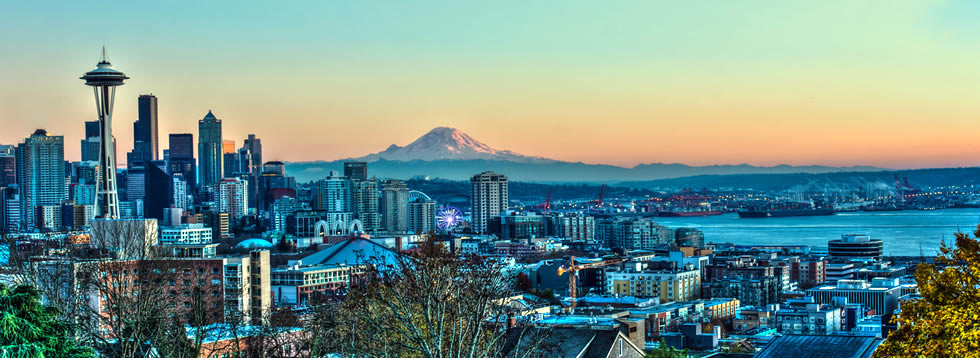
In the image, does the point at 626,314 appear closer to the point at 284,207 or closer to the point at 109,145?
the point at 109,145

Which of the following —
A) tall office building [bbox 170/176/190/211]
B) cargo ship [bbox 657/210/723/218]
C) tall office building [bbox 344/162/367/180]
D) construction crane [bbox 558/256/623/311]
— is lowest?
cargo ship [bbox 657/210/723/218]

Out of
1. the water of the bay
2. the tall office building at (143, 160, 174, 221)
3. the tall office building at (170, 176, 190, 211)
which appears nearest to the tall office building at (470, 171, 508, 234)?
the water of the bay

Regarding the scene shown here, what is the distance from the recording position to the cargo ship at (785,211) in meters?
110

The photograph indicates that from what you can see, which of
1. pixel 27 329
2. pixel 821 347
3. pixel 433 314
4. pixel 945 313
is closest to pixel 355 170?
pixel 821 347

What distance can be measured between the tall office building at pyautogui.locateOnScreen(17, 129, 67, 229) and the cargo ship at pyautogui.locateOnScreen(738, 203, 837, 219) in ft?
190

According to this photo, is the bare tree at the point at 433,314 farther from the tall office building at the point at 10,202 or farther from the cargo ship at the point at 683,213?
the cargo ship at the point at 683,213

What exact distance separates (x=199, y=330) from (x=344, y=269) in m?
21.7

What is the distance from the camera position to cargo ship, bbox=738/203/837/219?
359ft

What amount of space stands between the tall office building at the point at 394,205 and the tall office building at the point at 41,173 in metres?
20.9

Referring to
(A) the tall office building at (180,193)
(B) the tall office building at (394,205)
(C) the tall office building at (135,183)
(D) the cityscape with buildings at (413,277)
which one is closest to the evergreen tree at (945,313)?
(D) the cityscape with buildings at (413,277)

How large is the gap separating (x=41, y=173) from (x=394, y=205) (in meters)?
22.8

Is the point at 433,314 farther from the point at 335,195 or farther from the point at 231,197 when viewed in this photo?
the point at 231,197

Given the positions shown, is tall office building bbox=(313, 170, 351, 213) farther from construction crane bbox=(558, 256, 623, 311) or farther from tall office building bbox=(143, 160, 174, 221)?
construction crane bbox=(558, 256, 623, 311)

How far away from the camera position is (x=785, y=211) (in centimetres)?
11256
